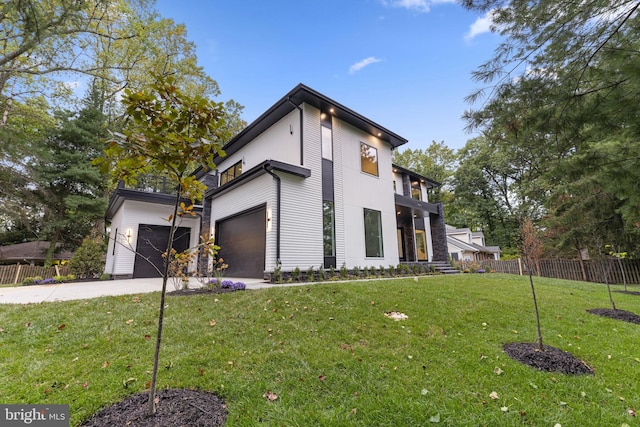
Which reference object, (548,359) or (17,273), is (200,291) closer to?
(548,359)

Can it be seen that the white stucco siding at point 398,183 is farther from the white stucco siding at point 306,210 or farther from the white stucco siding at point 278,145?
the white stucco siding at point 278,145

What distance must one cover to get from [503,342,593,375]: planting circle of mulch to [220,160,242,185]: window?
11.3m

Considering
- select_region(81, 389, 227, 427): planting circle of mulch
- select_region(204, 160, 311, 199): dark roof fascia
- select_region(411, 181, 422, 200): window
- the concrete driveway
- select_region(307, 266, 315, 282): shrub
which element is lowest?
select_region(81, 389, 227, 427): planting circle of mulch

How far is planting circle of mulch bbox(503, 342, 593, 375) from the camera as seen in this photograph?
307 centimetres

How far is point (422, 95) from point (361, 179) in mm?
4613

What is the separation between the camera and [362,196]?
1083 centimetres

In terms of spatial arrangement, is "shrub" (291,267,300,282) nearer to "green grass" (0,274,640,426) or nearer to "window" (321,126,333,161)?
"green grass" (0,274,640,426)

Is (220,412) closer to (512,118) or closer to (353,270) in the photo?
(512,118)

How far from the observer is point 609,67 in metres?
3.23

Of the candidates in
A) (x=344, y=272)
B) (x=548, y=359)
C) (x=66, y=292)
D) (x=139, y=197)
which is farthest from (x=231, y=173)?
(x=548, y=359)

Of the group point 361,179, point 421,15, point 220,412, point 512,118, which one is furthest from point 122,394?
point 421,15

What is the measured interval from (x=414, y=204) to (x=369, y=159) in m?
3.70

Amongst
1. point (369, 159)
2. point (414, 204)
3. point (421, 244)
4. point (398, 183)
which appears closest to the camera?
point (369, 159)

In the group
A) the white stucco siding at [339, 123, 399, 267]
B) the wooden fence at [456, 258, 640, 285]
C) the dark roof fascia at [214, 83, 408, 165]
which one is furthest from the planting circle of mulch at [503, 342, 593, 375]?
the wooden fence at [456, 258, 640, 285]
